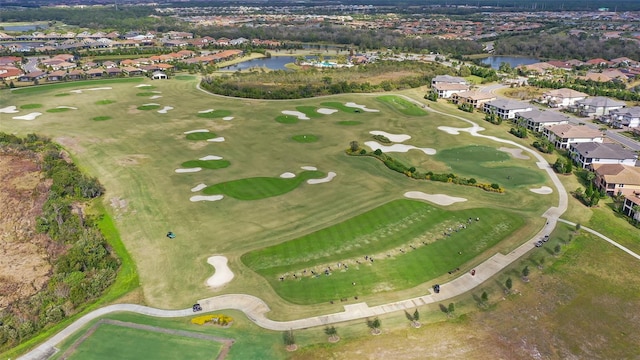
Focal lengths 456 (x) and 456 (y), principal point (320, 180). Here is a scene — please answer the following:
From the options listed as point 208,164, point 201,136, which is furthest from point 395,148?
point 201,136

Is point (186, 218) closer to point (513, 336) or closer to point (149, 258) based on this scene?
point (149, 258)

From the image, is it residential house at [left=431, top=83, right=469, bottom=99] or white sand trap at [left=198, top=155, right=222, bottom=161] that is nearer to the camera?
white sand trap at [left=198, top=155, right=222, bottom=161]

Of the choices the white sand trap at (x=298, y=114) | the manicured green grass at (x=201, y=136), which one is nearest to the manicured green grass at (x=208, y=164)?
the manicured green grass at (x=201, y=136)

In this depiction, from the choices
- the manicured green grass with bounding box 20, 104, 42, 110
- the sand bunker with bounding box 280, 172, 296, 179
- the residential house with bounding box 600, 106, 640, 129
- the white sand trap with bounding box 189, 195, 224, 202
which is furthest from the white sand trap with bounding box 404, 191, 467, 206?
the manicured green grass with bounding box 20, 104, 42, 110

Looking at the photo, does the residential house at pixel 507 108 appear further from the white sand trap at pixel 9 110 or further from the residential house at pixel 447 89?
the white sand trap at pixel 9 110

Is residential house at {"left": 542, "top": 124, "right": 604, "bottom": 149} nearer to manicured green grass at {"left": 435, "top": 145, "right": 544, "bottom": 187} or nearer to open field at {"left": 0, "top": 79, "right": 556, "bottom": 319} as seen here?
open field at {"left": 0, "top": 79, "right": 556, "bottom": 319}

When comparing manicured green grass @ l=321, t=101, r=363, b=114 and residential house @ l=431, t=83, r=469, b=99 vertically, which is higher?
residential house @ l=431, t=83, r=469, b=99

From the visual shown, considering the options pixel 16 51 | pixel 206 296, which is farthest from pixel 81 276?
pixel 16 51
